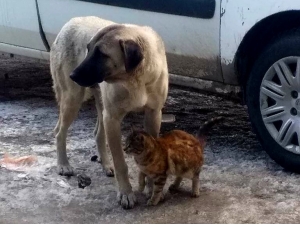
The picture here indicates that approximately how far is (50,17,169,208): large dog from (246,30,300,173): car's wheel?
0.81 meters

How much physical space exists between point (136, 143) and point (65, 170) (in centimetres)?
96

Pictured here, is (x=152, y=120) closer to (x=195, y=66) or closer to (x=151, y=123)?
(x=151, y=123)

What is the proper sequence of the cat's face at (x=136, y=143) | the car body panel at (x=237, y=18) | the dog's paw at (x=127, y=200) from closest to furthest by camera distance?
the cat's face at (x=136, y=143) < the dog's paw at (x=127, y=200) < the car body panel at (x=237, y=18)

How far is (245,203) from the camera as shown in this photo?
4.46 metres

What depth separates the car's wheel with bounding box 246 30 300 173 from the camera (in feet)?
15.7

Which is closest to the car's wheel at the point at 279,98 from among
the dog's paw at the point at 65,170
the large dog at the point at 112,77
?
the large dog at the point at 112,77

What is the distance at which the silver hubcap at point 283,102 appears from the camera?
4.79m

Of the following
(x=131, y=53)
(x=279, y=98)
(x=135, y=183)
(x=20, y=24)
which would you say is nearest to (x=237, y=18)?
(x=279, y=98)

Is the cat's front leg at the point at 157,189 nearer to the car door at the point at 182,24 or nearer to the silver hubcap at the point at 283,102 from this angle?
the silver hubcap at the point at 283,102

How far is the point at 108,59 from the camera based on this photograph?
4.17 m

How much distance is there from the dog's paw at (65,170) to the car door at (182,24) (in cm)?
111

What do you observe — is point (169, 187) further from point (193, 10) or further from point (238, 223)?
point (193, 10)

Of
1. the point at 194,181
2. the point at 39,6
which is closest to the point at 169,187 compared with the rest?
the point at 194,181

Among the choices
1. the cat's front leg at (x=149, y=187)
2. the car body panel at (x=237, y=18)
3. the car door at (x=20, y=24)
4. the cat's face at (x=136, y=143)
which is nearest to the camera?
the cat's face at (x=136, y=143)
